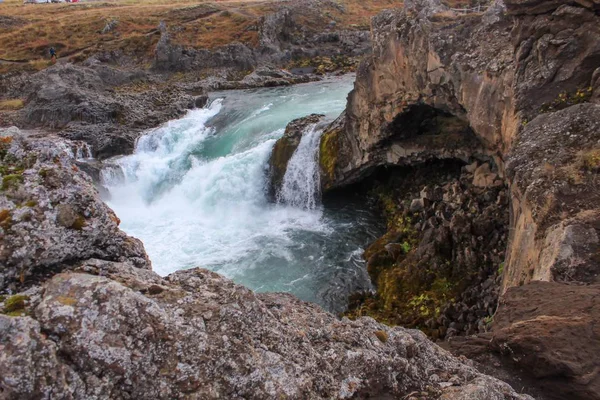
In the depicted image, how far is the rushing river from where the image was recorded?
21141mm

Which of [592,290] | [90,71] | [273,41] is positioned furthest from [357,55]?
[592,290]

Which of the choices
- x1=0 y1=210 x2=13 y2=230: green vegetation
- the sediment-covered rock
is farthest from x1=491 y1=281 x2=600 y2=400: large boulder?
the sediment-covered rock

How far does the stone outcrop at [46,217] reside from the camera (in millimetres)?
5008

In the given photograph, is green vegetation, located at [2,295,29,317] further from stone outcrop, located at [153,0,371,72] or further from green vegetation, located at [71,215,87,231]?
stone outcrop, located at [153,0,371,72]

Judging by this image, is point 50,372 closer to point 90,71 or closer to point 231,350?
point 231,350

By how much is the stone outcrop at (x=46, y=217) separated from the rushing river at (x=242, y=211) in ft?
44.8

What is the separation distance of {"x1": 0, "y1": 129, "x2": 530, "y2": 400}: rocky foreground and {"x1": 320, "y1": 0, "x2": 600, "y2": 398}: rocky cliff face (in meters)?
2.97

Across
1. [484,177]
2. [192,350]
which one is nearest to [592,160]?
[484,177]

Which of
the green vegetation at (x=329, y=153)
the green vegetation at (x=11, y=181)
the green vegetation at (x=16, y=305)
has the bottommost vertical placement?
the green vegetation at (x=329, y=153)

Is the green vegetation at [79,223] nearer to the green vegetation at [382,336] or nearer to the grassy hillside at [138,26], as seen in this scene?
the green vegetation at [382,336]

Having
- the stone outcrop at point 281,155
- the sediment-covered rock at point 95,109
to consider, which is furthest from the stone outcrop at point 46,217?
the sediment-covered rock at point 95,109

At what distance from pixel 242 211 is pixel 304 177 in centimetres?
421

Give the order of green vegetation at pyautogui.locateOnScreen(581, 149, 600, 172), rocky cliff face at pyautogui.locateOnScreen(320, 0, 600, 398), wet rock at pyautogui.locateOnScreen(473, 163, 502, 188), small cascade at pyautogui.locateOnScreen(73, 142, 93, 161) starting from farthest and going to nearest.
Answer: small cascade at pyautogui.locateOnScreen(73, 142, 93, 161)
wet rock at pyautogui.locateOnScreen(473, 163, 502, 188)
green vegetation at pyautogui.locateOnScreen(581, 149, 600, 172)
rocky cliff face at pyautogui.locateOnScreen(320, 0, 600, 398)

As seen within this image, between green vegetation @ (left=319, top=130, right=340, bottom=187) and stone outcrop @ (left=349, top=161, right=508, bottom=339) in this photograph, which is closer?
stone outcrop @ (left=349, top=161, right=508, bottom=339)
